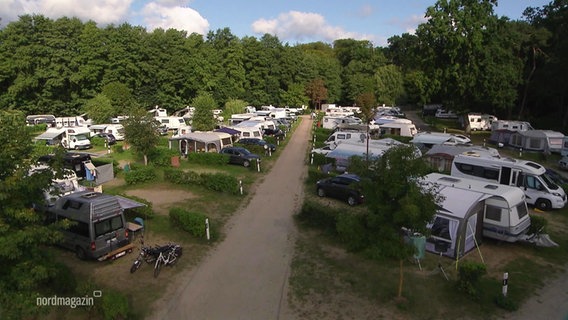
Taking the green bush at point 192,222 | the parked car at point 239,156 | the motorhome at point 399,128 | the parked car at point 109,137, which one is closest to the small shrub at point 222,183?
the green bush at point 192,222

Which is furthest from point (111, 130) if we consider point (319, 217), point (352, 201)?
point (319, 217)

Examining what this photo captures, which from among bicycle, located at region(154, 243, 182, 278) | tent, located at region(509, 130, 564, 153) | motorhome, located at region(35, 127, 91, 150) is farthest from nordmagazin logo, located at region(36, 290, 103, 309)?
tent, located at region(509, 130, 564, 153)

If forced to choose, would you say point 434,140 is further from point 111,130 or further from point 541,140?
point 111,130

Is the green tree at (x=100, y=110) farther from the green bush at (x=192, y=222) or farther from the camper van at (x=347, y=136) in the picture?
the green bush at (x=192, y=222)

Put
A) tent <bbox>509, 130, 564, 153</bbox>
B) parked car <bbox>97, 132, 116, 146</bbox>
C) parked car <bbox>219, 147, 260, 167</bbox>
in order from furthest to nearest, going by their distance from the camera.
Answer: parked car <bbox>97, 132, 116, 146</bbox> < tent <bbox>509, 130, 564, 153</bbox> < parked car <bbox>219, 147, 260, 167</bbox>

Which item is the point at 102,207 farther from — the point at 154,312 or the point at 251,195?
the point at 251,195

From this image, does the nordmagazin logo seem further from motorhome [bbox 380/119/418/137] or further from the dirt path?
motorhome [bbox 380/119/418/137]

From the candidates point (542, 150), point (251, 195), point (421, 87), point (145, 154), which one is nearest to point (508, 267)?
point (251, 195)
